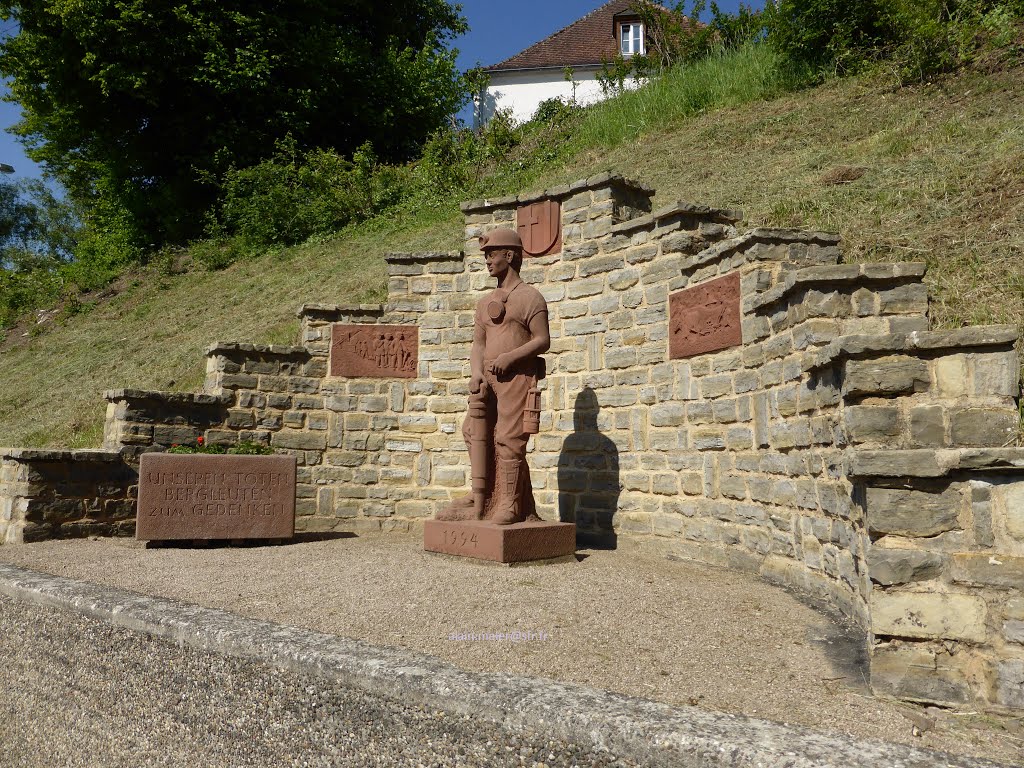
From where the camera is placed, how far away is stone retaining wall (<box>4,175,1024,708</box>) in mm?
2902

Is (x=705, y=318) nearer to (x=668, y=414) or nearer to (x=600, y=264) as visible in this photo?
(x=668, y=414)

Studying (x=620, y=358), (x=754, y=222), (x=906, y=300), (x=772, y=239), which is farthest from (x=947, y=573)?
(x=754, y=222)

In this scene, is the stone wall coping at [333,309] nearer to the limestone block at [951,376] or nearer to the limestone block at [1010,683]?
the limestone block at [951,376]

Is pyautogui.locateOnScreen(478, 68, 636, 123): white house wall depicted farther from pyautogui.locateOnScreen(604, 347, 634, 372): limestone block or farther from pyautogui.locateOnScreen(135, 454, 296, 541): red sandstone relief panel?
pyautogui.locateOnScreen(135, 454, 296, 541): red sandstone relief panel

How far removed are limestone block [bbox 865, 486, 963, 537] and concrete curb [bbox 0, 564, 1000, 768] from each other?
127cm

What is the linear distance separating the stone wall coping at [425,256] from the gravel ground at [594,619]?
3430 mm

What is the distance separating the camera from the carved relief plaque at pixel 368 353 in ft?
28.2

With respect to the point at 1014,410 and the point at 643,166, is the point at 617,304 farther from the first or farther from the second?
the point at 643,166

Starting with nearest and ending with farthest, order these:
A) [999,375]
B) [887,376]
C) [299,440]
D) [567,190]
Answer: [999,375], [887,376], [567,190], [299,440]

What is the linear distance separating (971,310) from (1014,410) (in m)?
2.49

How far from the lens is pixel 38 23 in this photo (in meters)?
19.0

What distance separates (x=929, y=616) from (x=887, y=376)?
1010 millimetres

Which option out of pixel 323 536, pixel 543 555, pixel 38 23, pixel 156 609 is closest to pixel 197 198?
pixel 38 23

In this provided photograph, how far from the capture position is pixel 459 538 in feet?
19.8
